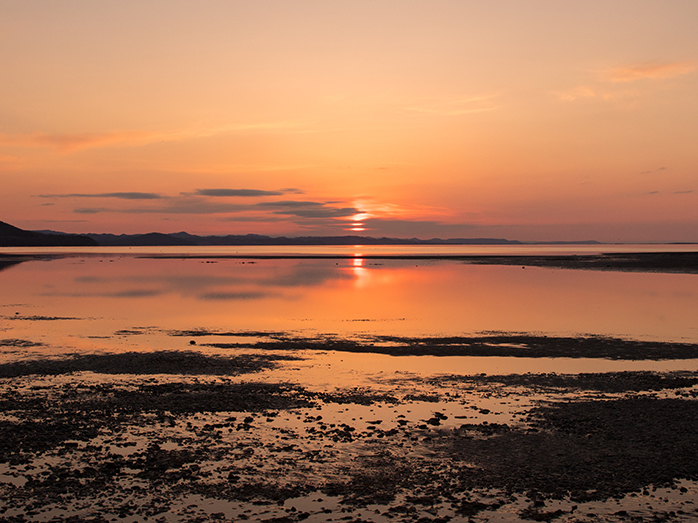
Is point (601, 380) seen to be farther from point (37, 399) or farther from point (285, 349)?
point (37, 399)

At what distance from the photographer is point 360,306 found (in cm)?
4062

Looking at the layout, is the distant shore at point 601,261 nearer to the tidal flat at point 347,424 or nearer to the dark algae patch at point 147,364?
the tidal flat at point 347,424

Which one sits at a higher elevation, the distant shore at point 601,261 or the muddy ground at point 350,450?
the distant shore at point 601,261

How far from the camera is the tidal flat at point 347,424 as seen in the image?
33.1ft

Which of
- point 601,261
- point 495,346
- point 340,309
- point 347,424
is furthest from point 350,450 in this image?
point 601,261

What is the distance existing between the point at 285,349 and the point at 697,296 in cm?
3731

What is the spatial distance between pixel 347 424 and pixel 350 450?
1783 millimetres

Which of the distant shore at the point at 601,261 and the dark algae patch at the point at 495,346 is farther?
the distant shore at the point at 601,261

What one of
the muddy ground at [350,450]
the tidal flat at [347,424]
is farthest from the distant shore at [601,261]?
the muddy ground at [350,450]

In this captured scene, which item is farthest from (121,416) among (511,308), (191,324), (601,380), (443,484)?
(511,308)

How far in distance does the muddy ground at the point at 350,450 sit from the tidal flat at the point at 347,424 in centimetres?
5

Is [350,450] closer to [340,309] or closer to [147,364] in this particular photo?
[147,364]

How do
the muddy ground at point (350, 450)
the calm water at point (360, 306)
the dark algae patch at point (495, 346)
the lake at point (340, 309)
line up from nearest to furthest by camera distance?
the muddy ground at point (350, 450) < the dark algae patch at point (495, 346) < the lake at point (340, 309) < the calm water at point (360, 306)

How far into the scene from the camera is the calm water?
30609 mm
